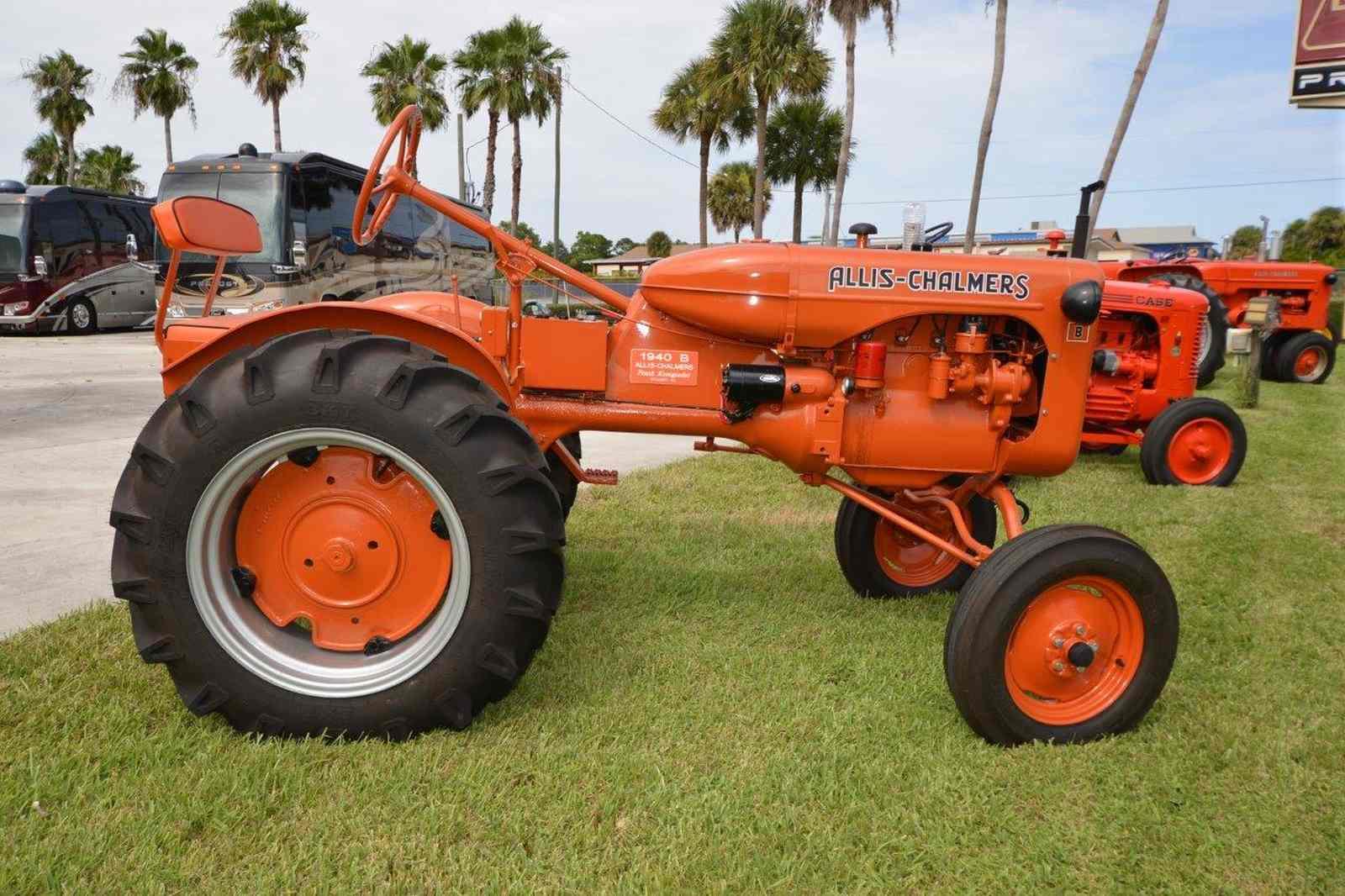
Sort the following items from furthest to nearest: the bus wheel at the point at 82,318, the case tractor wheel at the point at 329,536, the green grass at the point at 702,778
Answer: the bus wheel at the point at 82,318 < the case tractor wheel at the point at 329,536 < the green grass at the point at 702,778

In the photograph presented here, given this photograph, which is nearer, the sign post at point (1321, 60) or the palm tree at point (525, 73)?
the sign post at point (1321, 60)

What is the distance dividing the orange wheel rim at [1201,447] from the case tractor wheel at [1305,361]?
8691 mm

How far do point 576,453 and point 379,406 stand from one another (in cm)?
189

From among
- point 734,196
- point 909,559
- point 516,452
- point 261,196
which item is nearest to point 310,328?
point 516,452

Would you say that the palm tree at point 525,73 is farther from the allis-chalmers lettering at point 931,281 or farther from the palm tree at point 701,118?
the allis-chalmers lettering at point 931,281

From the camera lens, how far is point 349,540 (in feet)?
8.30

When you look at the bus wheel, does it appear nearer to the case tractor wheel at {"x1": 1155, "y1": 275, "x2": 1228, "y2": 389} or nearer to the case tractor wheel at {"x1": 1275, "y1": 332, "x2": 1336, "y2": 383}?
the case tractor wheel at {"x1": 1155, "y1": 275, "x2": 1228, "y2": 389}

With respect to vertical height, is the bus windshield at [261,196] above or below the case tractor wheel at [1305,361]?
above

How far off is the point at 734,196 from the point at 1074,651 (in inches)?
1733

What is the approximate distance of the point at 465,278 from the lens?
14570 mm

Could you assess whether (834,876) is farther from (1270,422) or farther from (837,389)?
(1270,422)

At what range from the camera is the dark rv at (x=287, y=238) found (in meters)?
11.7

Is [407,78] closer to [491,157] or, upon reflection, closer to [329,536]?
[491,157]

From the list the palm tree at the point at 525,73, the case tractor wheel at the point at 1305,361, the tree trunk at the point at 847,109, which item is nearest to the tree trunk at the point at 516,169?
the palm tree at the point at 525,73
